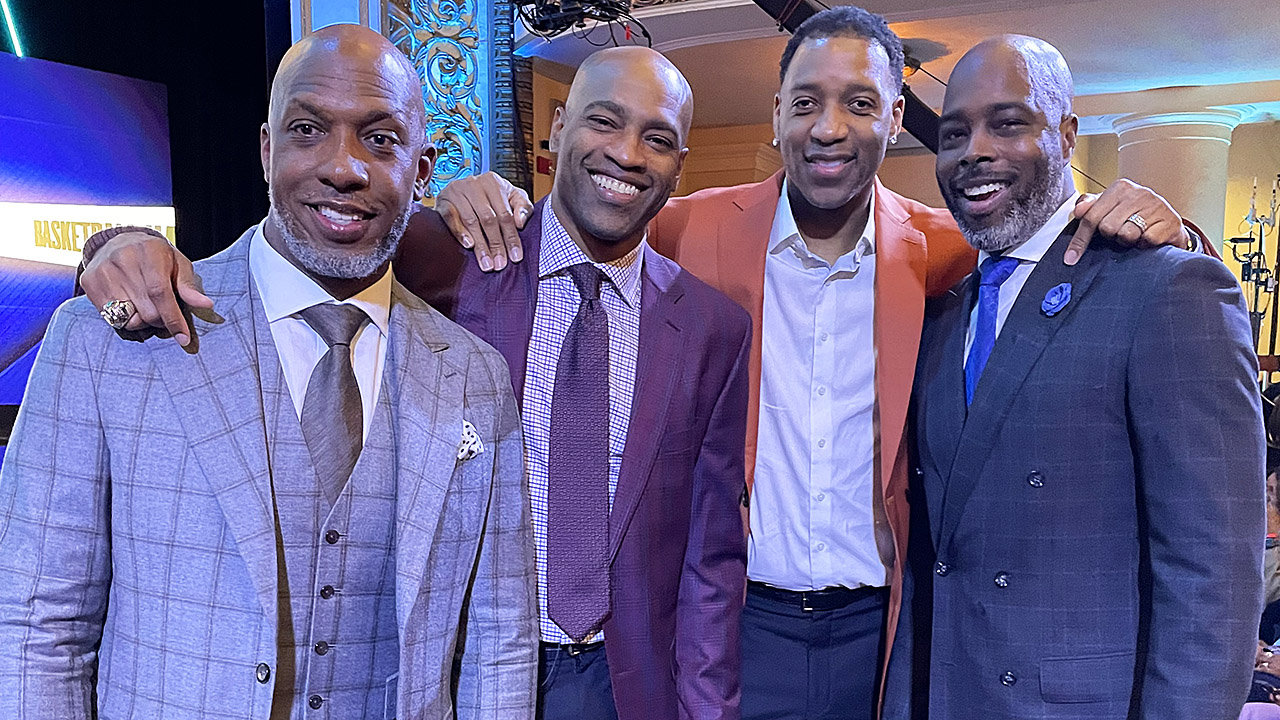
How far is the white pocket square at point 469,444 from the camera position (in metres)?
1.50

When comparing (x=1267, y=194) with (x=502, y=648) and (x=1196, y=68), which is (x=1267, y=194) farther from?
(x=502, y=648)

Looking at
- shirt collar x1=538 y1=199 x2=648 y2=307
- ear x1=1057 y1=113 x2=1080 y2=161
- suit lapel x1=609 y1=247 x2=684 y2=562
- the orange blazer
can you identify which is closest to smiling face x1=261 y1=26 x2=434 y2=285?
shirt collar x1=538 y1=199 x2=648 y2=307

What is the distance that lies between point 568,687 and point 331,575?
527 mm

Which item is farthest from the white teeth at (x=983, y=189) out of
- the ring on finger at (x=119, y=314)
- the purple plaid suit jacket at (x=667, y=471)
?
the ring on finger at (x=119, y=314)

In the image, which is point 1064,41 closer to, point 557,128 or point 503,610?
point 557,128

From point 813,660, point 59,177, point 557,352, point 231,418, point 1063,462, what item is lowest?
point 813,660

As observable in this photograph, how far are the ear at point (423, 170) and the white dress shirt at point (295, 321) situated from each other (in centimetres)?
22

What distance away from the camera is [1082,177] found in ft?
38.7

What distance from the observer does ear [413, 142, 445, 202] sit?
159 cm

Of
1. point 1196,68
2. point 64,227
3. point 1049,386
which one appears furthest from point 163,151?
point 1196,68

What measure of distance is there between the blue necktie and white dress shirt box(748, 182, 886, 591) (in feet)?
0.74

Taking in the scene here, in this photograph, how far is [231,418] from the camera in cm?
133

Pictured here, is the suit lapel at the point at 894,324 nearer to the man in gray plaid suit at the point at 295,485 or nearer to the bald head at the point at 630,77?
the bald head at the point at 630,77

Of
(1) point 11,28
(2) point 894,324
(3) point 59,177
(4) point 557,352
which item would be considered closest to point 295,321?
(4) point 557,352
